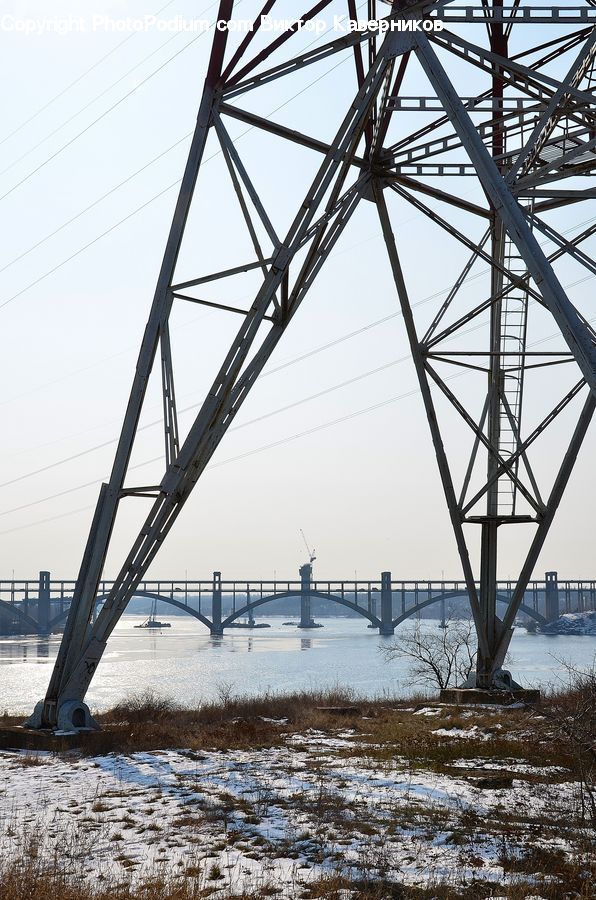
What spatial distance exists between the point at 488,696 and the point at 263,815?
37.8ft

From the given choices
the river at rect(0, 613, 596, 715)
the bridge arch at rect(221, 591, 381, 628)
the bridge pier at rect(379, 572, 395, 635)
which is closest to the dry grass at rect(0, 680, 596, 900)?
the river at rect(0, 613, 596, 715)

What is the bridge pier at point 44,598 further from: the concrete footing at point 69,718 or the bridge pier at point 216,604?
the concrete footing at point 69,718

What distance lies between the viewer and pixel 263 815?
9625 millimetres

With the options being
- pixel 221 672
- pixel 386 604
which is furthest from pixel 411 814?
pixel 386 604

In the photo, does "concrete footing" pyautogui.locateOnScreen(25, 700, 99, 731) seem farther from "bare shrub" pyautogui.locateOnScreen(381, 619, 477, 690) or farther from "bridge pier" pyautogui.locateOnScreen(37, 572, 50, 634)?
"bridge pier" pyautogui.locateOnScreen(37, 572, 50, 634)

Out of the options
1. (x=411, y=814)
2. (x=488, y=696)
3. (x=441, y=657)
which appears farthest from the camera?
(x=441, y=657)

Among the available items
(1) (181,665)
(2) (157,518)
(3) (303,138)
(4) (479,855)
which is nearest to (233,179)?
(3) (303,138)

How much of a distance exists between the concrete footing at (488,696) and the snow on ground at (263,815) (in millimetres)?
6903

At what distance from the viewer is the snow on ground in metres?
7.84

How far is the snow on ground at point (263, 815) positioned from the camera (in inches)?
309

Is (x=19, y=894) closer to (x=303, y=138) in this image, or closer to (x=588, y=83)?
(x=303, y=138)

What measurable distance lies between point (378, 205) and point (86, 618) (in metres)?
10.5

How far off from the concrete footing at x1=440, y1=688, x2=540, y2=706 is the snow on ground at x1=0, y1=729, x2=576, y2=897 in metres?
6.90

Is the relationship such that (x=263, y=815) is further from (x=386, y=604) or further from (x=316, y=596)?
(x=386, y=604)
